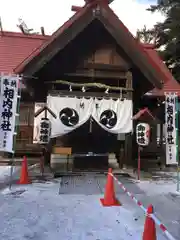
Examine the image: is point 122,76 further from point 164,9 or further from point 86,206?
point 164,9

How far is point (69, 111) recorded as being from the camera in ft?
28.7

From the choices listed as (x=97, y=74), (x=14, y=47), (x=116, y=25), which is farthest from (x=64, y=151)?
(x=14, y=47)

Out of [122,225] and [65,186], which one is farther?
[65,186]

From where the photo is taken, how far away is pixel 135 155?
12.1 m

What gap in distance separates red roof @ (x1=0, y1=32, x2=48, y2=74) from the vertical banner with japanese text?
24.8 feet

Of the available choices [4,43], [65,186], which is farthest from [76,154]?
[4,43]

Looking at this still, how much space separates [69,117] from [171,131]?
142 inches

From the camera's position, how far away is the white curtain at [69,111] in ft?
28.3

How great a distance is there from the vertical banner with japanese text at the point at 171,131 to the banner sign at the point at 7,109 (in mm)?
4808

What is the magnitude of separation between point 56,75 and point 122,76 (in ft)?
8.77

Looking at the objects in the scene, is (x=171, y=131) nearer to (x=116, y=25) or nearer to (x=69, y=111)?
(x=69, y=111)

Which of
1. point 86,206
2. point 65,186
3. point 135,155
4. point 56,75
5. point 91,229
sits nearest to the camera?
point 91,229

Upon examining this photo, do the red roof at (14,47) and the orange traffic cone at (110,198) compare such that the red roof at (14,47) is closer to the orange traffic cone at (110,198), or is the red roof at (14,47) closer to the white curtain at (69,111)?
the white curtain at (69,111)

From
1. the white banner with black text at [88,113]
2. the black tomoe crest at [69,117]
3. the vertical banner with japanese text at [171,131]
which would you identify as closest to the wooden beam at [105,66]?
the white banner with black text at [88,113]
